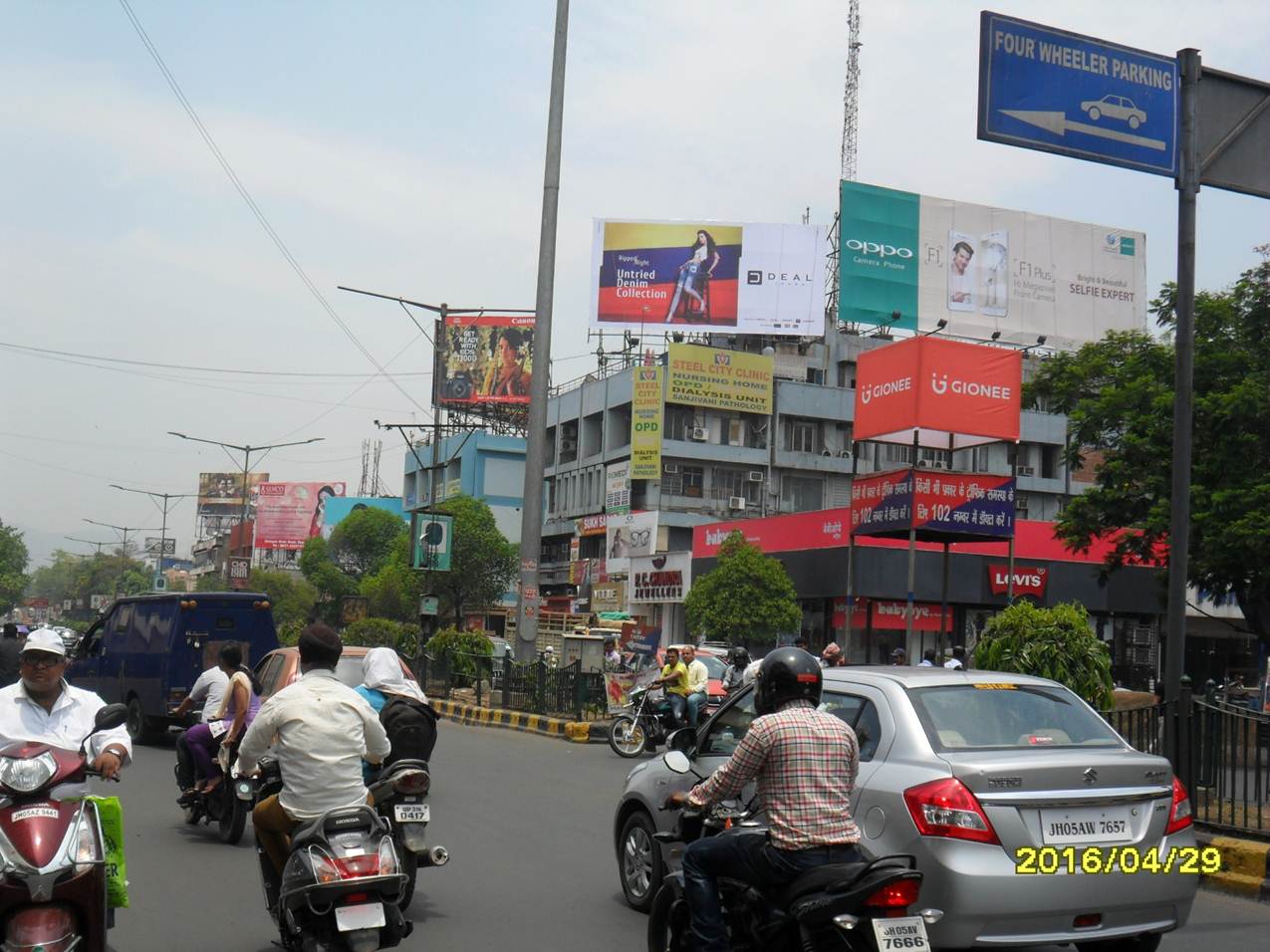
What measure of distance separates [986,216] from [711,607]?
80.3 ft

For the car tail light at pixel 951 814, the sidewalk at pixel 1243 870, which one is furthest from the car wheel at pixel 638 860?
the sidewalk at pixel 1243 870

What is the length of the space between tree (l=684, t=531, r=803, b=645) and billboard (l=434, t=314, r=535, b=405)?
35425 millimetres

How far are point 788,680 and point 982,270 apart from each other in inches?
2202

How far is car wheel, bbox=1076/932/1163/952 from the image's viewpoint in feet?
20.9

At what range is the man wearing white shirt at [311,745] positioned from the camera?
580 centimetres

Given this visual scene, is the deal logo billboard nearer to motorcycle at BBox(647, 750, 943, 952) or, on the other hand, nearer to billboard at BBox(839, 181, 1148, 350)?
motorcycle at BBox(647, 750, 943, 952)

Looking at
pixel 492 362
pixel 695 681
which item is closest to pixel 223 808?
pixel 695 681

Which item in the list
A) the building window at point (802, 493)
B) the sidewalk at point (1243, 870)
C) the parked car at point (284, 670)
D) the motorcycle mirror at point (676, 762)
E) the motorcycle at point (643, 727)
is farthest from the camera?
the building window at point (802, 493)

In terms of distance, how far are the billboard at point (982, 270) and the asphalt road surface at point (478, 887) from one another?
4388 centimetres

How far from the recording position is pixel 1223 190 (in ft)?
35.6

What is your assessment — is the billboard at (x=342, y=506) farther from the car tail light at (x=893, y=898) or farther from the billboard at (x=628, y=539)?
the car tail light at (x=893, y=898)

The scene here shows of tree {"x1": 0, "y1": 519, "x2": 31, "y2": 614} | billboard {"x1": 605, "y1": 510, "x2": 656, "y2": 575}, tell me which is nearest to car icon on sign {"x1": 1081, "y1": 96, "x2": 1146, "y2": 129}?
billboard {"x1": 605, "y1": 510, "x2": 656, "y2": 575}

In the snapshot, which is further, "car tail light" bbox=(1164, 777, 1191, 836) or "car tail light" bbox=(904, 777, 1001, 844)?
"car tail light" bbox=(1164, 777, 1191, 836)

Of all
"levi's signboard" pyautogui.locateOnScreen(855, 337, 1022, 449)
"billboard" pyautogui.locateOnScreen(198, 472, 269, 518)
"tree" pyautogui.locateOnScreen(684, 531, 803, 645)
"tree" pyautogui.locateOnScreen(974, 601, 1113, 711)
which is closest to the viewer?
"tree" pyautogui.locateOnScreen(974, 601, 1113, 711)
